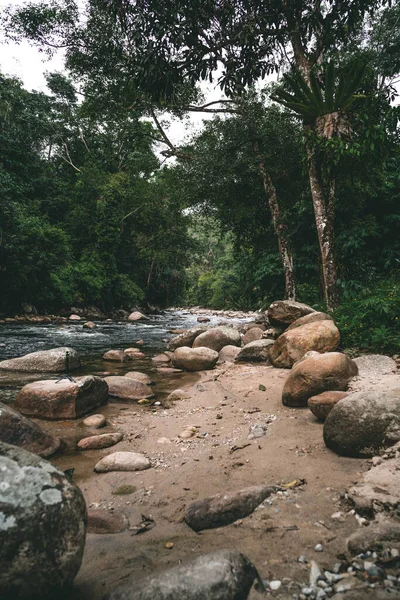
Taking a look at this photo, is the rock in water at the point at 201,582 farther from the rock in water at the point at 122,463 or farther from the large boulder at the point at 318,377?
the large boulder at the point at 318,377

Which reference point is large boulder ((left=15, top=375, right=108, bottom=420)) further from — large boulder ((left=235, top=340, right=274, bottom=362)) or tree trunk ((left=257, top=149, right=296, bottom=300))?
tree trunk ((left=257, top=149, right=296, bottom=300))

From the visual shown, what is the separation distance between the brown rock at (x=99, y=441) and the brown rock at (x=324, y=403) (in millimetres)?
2011

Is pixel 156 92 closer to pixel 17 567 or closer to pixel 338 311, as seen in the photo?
pixel 338 311

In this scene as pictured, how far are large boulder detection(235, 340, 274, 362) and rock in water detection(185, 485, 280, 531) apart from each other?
436cm

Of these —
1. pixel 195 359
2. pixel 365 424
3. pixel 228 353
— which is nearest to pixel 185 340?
pixel 228 353

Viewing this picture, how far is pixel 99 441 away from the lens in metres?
3.21

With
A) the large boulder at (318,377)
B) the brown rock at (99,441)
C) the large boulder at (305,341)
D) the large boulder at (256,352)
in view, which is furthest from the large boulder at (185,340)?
the brown rock at (99,441)

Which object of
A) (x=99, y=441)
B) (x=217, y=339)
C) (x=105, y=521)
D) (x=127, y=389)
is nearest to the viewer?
(x=105, y=521)

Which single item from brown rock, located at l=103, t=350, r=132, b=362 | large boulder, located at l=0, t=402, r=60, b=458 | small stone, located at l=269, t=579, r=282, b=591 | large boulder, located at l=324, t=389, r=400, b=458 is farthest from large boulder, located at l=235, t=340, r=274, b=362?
small stone, located at l=269, t=579, r=282, b=591

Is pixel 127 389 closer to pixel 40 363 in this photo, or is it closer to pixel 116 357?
pixel 40 363

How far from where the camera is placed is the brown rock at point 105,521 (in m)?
1.94

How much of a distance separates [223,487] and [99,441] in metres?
1.50

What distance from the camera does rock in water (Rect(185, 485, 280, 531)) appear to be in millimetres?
1817

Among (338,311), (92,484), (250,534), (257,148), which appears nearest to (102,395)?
(92,484)
